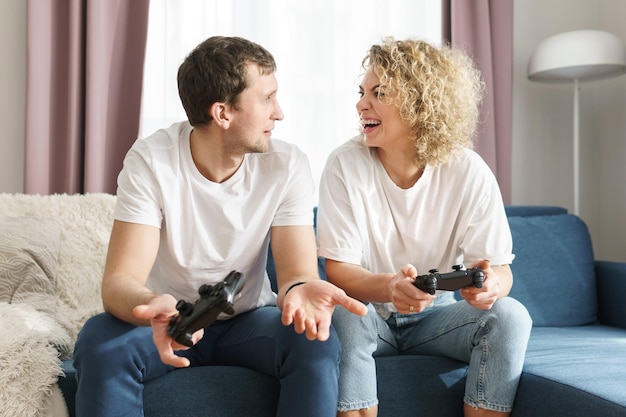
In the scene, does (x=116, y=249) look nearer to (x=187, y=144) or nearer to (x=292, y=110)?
(x=187, y=144)

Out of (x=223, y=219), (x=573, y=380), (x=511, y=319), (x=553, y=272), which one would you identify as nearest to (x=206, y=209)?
(x=223, y=219)

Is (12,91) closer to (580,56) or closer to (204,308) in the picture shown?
(204,308)

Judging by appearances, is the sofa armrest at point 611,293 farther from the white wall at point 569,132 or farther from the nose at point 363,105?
the nose at point 363,105

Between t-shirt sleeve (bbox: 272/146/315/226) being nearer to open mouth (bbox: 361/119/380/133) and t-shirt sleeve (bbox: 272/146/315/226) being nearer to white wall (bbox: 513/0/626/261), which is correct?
open mouth (bbox: 361/119/380/133)

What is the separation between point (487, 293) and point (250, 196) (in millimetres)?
580

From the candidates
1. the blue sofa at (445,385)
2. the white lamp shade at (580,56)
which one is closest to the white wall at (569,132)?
the white lamp shade at (580,56)

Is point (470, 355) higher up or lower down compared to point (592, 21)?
lower down


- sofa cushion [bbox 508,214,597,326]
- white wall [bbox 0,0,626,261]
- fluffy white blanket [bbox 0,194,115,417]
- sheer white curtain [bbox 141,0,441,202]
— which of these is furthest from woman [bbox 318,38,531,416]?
white wall [bbox 0,0,626,261]

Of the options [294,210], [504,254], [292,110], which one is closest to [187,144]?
[294,210]

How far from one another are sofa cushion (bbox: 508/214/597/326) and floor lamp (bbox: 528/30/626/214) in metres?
0.73

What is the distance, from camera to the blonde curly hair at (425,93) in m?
1.79

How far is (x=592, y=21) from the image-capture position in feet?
11.0

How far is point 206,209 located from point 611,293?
1505 mm

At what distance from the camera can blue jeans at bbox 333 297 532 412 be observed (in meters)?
1.55
